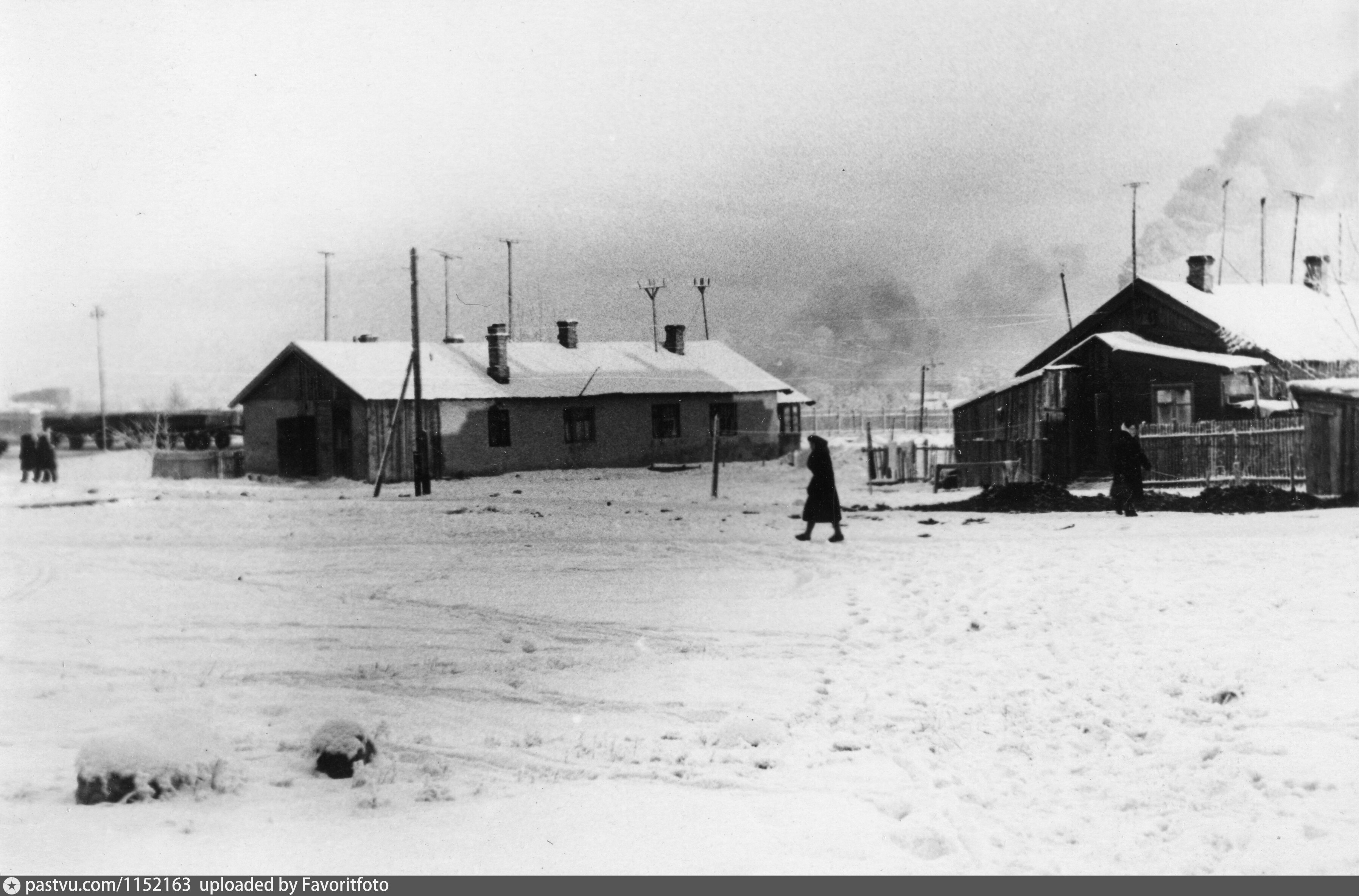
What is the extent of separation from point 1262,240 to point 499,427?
572cm

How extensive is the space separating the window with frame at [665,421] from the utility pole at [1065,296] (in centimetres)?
266

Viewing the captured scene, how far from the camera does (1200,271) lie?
6680 millimetres

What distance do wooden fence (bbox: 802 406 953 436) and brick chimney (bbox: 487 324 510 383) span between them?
100 inches

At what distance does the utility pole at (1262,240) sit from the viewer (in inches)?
252

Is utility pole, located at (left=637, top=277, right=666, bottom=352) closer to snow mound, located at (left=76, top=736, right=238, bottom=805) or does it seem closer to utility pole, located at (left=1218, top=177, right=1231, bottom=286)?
snow mound, located at (left=76, top=736, right=238, bottom=805)

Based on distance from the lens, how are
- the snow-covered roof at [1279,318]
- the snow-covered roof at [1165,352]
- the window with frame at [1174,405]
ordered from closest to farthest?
the snow-covered roof at [1279,318] < the snow-covered roof at [1165,352] < the window with frame at [1174,405]

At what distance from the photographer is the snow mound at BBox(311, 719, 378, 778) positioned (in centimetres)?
402

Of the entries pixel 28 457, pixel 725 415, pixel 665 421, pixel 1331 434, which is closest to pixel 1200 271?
pixel 725 415

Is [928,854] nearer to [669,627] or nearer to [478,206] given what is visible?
[669,627]

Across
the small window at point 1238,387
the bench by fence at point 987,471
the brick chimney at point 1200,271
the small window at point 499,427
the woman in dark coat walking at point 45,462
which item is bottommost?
the bench by fence at point 987,471

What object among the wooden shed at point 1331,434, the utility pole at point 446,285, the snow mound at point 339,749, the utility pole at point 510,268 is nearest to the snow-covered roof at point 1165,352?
the wooden shed at point 1331,434

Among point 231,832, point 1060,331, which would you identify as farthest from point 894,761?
point 1060,331

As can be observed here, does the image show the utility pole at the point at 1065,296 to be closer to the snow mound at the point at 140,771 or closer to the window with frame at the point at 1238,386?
the snow mound at the point at 140,771
